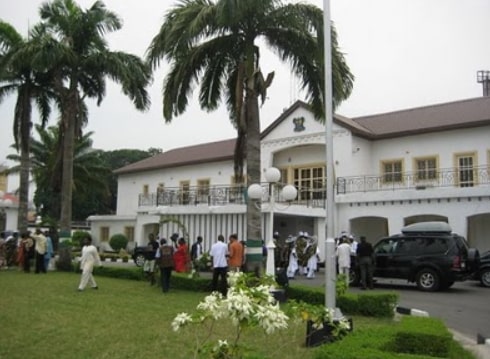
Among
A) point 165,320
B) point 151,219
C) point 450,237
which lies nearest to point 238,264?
point 165,320

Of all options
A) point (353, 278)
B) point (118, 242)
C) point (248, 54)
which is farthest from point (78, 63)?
point (118, 242)

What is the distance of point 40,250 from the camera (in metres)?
20.5

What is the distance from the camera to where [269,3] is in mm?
14594

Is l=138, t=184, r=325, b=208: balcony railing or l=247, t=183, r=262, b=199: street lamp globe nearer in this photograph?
l=247, t=183, r=262, b=199: street lamp globe

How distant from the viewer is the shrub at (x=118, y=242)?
3819 cm

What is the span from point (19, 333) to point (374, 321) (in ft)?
21.5

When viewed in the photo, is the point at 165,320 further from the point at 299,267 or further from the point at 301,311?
the point at 299,267

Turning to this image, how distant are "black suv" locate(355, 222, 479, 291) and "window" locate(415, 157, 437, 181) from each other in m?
8.84

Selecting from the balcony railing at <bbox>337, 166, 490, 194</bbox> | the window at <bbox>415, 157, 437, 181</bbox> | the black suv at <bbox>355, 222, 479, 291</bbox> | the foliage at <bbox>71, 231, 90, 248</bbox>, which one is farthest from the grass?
the foliage at <bbox>71, 231, 90, 248</bbox>

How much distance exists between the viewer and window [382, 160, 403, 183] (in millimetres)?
27234

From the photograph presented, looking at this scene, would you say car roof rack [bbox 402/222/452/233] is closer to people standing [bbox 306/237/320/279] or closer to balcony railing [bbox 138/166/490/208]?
people standing [bbox 306/237/320/279]

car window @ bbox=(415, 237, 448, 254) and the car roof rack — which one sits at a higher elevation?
the car roof rack

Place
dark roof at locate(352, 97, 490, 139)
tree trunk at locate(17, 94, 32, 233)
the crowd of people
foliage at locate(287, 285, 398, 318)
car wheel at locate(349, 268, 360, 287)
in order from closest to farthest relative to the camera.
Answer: foliage at locate(287, 285, 398, 318), car wheel at locate(349, 268, 360, 287), the crowd of people, tree trunk at locate(17, 94, 32, 233), dark roof at locate(352, 97, 490, 139)

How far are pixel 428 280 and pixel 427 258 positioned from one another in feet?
2.18
